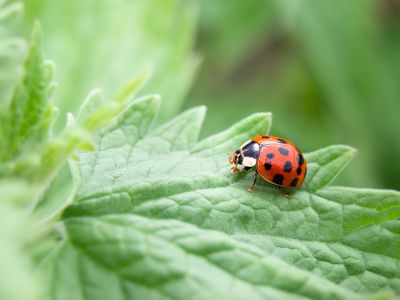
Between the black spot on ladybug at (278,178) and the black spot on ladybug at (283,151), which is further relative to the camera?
the black spot on ladybug at (283,151)

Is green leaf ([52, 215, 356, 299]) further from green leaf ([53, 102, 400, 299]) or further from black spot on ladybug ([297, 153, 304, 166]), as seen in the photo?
black spot on ladybug ([297, 153, 304, 166])

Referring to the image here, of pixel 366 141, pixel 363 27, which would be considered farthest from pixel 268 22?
pixel 366 141

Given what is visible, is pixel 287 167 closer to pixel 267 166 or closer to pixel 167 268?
pixel 267 166

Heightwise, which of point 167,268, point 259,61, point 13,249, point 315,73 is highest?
point 259,61

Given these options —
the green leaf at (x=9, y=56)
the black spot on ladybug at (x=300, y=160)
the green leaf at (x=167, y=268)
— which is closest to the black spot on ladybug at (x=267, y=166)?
the black spot on ladybug at (x=300, y=160)

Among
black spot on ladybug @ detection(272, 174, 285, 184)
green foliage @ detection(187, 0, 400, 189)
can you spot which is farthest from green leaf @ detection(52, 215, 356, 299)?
green foliage @ detection(187, 0, 400, 189)

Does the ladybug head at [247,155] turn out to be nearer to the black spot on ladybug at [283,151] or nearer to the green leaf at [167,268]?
the black spot on ladybug at [283,151]

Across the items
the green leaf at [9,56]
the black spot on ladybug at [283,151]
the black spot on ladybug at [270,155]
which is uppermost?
the green leaf at [9,56]

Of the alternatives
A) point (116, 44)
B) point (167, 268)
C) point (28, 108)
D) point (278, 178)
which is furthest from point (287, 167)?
point (116, 44)
